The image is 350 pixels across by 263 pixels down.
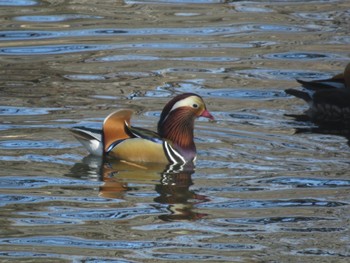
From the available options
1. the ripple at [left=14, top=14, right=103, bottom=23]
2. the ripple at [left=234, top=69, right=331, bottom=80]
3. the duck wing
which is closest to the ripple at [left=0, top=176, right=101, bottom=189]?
the duck wing

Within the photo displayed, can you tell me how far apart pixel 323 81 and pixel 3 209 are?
5.08 meters

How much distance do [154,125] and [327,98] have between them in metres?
2.24

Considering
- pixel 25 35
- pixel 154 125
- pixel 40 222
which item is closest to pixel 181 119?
pixel 154 125

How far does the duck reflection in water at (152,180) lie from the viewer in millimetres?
9703

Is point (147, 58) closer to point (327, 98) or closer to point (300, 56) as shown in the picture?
point (300, 56)

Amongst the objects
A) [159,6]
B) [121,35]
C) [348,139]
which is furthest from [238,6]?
[348,139]

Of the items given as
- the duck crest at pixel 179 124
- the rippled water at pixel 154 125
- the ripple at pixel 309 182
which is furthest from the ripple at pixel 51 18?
the ripple at pixel 309 182

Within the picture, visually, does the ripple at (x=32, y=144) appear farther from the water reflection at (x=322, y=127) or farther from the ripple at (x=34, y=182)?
the water reflection at (x=322, y=127)

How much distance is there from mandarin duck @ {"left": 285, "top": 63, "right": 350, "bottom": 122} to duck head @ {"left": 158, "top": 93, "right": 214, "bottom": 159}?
7.63ft

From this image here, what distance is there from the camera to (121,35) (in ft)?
53.0

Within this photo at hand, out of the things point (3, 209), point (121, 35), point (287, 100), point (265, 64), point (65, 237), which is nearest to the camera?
point (65, 237)

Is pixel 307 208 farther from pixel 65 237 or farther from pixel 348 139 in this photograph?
pixel 348 139

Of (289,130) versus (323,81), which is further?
(323,81)

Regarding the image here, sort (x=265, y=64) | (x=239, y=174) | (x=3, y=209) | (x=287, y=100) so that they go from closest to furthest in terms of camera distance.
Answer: (x=3, y=209) → (x=239, y=174) → (x=287, y=100) → (x=265, y=64)
